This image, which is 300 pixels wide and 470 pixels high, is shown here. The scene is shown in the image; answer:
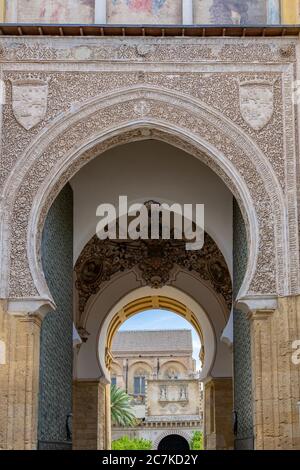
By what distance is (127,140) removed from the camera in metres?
7.93

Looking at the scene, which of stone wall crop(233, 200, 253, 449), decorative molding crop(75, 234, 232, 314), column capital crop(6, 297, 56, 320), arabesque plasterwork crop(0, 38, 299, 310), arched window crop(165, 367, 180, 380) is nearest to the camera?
column capital crop(6, 297, 56, 320)

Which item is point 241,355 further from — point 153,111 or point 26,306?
point 153,111

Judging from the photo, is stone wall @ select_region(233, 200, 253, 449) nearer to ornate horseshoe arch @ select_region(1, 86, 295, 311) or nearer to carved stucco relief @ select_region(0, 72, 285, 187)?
ornate horseshoe arch @ select_region(1, 86, 295, 311)

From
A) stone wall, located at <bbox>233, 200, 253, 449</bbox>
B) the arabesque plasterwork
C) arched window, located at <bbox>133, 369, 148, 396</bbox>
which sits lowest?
stone wall, located at <bbox>233, 200, 253, 449</bbox>

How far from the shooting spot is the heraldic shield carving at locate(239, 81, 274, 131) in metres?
7.67

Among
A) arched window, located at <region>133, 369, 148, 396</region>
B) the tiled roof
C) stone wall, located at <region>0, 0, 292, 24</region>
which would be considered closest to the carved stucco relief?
stone wall, located at <region>0, 0, 292, 24</region>

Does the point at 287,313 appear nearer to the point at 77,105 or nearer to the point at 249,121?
the point at 249,121

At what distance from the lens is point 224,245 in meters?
9.11

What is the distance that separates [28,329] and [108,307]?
5247 mm

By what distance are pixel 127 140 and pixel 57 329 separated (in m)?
1.99

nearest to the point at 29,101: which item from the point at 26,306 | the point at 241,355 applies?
the point at 26,306

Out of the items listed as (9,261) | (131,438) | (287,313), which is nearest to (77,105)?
(9,261)

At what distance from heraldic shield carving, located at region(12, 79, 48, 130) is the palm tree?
86.0ft

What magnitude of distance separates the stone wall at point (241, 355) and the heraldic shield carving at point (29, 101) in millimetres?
2244
